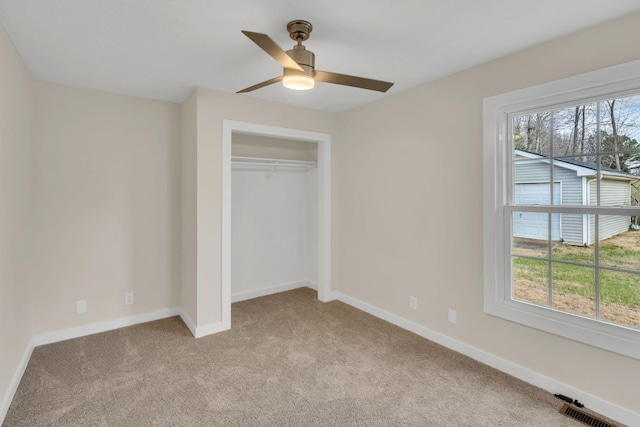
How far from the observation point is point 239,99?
3.38 m

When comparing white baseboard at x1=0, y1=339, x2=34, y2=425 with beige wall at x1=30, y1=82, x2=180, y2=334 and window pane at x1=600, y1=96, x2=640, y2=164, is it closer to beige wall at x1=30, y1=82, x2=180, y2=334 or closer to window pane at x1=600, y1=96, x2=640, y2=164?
beige wall at x1=30, y1=82, x2=180, y2=334

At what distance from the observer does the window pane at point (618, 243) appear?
2.03 meters

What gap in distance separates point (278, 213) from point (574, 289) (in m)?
3.30

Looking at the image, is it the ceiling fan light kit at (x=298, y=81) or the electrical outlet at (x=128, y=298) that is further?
the electrical outlet at (x=128, y=298)

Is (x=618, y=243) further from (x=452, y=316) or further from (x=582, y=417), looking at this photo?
(x=452, y=316)

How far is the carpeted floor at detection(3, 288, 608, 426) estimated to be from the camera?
2.03 metres

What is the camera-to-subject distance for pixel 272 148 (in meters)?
4.36

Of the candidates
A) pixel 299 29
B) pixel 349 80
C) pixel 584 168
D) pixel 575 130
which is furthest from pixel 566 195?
pixel 299 29

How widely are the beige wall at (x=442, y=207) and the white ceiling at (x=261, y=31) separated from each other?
0.18 meters

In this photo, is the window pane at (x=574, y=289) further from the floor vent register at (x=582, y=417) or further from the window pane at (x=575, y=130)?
the window pane at (x=575, y=130)

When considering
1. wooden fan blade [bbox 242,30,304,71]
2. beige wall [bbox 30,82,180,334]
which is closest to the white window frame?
wooden fan blade [bbox 242,30,304,71]

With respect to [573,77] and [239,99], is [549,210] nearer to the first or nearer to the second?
[573,77]

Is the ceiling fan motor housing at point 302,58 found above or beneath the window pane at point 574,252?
above

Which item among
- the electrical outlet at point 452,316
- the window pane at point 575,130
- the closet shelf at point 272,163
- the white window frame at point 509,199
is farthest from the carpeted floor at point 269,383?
the closet shelf at point 272,163
